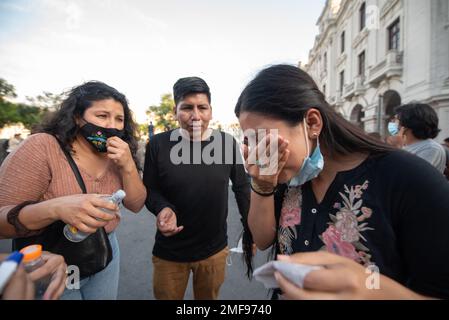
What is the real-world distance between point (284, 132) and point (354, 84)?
19665 millimetres

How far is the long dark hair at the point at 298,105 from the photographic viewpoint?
41.9 inches

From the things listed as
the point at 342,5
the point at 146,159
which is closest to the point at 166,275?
the point at 146,159

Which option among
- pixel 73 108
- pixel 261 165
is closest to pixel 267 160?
pixel 261 165

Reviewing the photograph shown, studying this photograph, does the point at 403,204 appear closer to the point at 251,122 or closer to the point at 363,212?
the point at 363,212

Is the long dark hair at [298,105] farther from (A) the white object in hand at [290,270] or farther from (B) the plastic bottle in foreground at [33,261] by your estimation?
(B) the plastic bottle in foreground at [33,261]

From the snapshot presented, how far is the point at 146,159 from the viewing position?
2092 mm

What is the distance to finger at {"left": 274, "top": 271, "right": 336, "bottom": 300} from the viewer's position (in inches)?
25.8

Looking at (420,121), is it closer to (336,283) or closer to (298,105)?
(298,105)

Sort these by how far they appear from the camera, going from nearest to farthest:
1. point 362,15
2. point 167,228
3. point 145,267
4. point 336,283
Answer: point 336,283 < point 167,228 < point 145,267 < point 362,15

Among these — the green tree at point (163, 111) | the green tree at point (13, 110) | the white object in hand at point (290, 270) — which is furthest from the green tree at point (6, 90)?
the white object in hand at point (290, 270)

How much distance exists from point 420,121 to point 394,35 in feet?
47.3

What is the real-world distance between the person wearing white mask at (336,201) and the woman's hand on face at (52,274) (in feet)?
2.66

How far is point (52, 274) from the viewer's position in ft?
3.03

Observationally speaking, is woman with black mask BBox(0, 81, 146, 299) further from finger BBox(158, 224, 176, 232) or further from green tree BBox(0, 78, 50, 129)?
green tree BBox(0, 78, 50, 129)
